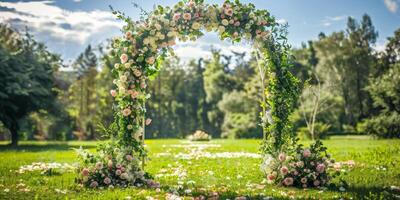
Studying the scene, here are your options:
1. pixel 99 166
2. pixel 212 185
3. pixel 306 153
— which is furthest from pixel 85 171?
pixel 306 153

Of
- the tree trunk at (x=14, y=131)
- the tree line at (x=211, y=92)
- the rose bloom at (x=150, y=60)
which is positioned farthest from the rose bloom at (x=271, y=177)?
the tree trunk at (x=14, y=131)

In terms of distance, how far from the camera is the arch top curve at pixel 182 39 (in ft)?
Result: 33.6

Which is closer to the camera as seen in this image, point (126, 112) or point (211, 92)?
point (126, 112)

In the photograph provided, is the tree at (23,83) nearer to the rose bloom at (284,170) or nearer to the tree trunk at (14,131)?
the tree trunk at (14,131)

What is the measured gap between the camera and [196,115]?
80562 millimetres

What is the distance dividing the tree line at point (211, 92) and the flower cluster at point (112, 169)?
761 inches

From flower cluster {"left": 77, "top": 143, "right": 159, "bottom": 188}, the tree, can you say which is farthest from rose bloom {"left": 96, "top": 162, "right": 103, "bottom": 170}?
the tree

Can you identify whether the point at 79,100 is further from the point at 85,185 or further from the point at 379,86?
the point at 85,185

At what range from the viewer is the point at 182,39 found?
34.7 ft

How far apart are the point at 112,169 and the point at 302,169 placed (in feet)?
15.0

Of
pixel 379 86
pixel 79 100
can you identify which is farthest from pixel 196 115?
pixel 379 86

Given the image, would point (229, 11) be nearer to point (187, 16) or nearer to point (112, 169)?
point (187, 16)

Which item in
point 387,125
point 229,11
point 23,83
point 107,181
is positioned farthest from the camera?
point 387,125

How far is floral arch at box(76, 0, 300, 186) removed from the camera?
1018 centimetres
